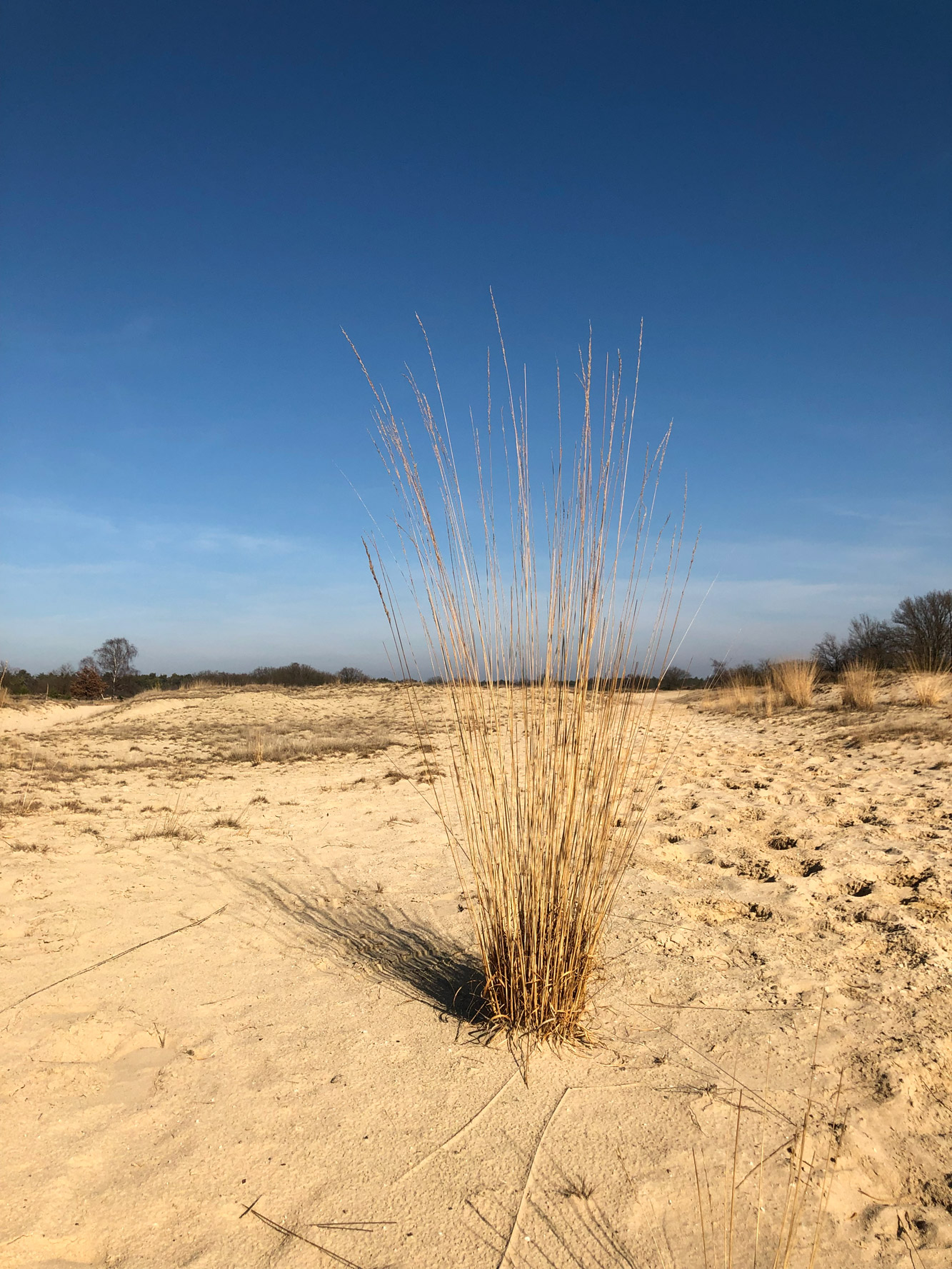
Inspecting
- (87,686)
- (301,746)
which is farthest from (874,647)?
(87,686)

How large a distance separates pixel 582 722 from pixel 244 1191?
1331 mm

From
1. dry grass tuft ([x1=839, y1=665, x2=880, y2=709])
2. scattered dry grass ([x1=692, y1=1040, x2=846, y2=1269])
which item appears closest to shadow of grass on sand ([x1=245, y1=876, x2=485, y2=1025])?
scattered dry grass ([x1=692, y1=1040, x2=846, y2=1269])

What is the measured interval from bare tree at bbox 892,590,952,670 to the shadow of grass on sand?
37.4 feet

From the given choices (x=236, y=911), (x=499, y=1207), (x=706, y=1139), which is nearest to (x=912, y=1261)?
(x=706, y=1139)

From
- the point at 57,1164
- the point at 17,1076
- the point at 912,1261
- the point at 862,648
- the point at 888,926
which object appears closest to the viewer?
the point at 912,1261

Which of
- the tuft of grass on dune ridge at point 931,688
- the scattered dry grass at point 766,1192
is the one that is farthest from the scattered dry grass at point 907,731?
the scattered dry grass at point 766,1192

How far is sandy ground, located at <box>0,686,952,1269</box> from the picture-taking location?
1.39 metres

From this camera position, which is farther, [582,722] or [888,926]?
[888,926]

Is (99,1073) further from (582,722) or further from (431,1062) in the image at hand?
(582,722)

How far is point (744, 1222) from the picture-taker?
4.49ft

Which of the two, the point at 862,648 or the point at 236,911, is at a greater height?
the point at 862,648

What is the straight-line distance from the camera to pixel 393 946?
2.71m

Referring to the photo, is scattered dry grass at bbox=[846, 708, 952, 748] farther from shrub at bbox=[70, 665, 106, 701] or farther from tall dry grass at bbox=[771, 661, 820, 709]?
shrub at bbox=[70, 665, 106, 701]

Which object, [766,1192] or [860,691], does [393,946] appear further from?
[860,691]
